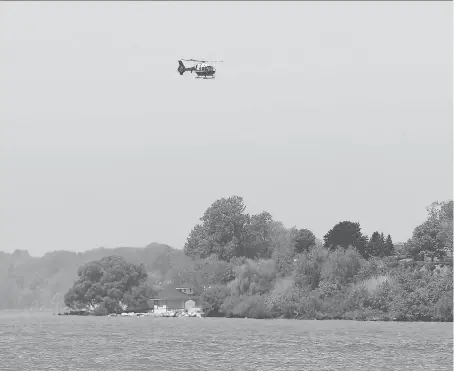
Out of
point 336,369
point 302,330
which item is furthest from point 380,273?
point 336,369

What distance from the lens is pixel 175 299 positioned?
6265 inches

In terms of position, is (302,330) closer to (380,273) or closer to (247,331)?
(247,331)

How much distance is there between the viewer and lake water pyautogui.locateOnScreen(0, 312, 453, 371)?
55.2m

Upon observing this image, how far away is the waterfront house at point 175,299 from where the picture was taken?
157375 mm

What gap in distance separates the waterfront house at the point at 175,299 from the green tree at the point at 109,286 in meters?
3.20

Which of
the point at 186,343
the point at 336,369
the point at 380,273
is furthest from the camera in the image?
the point at 380,273

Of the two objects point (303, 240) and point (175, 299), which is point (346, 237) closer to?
point (303, 240)

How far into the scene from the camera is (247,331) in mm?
86875

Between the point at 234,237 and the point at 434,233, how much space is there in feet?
138

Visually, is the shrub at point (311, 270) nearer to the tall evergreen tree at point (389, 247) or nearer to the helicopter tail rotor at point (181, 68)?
the tall evergreen tree at point (389, 247)

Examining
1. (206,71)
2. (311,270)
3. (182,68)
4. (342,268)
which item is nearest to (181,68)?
(182,68)

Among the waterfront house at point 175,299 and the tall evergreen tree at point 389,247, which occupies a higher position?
the tall evergreen tree at point 389,247

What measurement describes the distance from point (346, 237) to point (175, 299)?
34.3 metres

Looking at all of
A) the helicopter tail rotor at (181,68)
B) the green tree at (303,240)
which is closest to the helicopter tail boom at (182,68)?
the helicopter tail rotor at (181,68)
